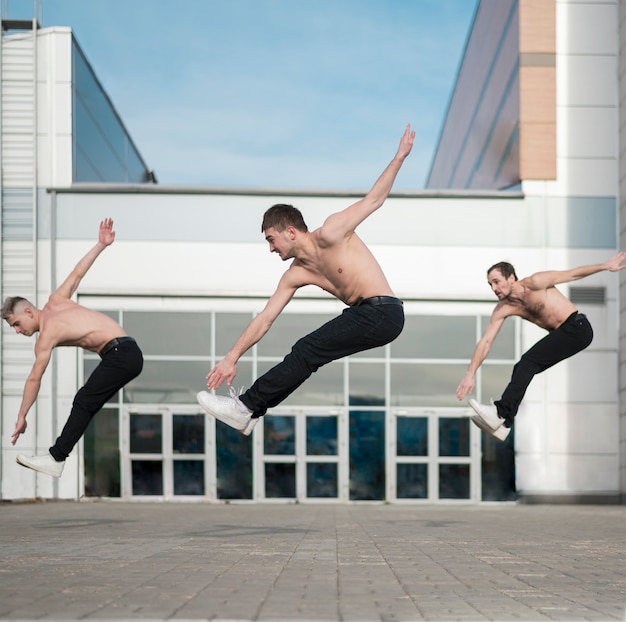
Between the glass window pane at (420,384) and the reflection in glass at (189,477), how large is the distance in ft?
14.6

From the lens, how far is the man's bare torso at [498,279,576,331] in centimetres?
957

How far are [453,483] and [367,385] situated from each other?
9.20 ft

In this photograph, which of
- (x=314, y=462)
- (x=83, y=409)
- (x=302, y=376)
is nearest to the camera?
(x=302, y=376)

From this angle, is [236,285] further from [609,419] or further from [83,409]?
[83,409]

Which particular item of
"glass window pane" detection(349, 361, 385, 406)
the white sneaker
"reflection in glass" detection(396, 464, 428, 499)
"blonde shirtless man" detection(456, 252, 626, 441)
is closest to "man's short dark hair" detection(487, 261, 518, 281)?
"blonde shirtless man" detection(456, 252, 626, 441)

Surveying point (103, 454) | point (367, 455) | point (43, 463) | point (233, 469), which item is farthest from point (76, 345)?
point (367, 455)

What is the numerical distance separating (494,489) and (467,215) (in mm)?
5996

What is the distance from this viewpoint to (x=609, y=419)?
22.6m

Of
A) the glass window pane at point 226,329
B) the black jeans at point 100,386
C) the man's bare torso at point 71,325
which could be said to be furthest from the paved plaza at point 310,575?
the glass window pane at point 226,329

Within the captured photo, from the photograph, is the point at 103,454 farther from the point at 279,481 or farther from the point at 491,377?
the point at 491,377

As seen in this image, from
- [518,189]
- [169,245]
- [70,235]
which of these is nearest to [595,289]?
[518,189]

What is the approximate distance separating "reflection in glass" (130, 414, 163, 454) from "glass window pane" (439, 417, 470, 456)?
19.9ft

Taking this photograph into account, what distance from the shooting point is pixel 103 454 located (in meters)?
22.3

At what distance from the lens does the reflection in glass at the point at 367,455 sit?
22.4m
